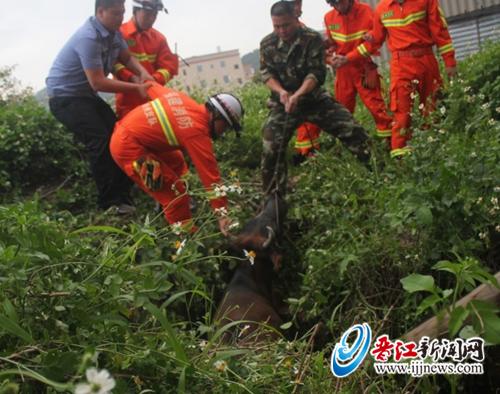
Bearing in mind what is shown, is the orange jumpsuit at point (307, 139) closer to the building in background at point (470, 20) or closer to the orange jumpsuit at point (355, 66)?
the orange jumpsuit at point (355, 66)

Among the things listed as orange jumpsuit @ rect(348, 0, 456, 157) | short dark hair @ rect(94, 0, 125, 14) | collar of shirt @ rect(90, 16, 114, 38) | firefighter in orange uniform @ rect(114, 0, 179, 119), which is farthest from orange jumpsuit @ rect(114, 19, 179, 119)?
orange jumpsuit @ rect(348, 0, 456, 157)

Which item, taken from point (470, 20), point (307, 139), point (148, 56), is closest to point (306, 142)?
point (307, 139)

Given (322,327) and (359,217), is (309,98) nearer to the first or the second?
(359,217)

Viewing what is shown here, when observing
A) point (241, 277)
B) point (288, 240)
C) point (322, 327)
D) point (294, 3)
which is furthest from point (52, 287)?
point (294, 3)

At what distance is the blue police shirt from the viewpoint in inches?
216

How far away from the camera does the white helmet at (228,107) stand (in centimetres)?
466

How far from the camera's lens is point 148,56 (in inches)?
252

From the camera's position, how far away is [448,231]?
3.34 meters

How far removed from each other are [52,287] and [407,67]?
15.0 feet

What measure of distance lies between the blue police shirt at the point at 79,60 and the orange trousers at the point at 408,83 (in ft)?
8.23

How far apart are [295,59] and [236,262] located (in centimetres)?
213

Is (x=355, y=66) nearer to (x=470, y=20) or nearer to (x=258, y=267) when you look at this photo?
(x=258, y=267)

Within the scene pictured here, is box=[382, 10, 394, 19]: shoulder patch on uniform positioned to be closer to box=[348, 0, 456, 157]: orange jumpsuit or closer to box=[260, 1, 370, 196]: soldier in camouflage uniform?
box=[348, 0, 456, 157]: orange jumpsuit

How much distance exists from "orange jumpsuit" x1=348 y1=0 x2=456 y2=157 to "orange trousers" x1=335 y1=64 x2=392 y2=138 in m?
0.46
